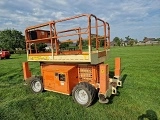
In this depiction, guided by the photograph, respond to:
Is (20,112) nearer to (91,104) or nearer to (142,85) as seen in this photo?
(91,104)

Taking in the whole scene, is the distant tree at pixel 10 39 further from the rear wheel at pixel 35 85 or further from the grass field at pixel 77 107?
the grass field at pixel 77 107

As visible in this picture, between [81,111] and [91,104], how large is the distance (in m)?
0.54

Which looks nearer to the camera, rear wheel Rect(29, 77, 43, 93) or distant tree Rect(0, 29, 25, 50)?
rear wheel Rect(29, 77, 43, 93)

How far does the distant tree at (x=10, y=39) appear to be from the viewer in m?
55.8

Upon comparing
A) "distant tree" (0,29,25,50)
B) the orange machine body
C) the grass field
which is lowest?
the grass field

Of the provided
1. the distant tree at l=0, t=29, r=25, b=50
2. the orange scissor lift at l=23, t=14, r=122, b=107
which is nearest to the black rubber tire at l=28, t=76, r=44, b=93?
the orange scissor lift at l=23, t=14, r=122, b=107

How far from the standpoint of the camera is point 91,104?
18.2 feet

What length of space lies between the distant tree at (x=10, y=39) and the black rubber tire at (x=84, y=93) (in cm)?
5498

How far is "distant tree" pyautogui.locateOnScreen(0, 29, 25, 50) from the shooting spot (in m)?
55.8

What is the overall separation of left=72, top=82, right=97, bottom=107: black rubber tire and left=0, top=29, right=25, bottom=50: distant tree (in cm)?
5498

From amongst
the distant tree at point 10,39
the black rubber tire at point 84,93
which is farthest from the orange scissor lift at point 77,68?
the distant tree at point 10,39

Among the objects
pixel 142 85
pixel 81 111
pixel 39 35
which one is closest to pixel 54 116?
pixel 81 111

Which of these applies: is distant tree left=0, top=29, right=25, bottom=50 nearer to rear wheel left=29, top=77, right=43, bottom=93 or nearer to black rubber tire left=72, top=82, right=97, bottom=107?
rear wheel left=29, top=77, right=43, bottom=93

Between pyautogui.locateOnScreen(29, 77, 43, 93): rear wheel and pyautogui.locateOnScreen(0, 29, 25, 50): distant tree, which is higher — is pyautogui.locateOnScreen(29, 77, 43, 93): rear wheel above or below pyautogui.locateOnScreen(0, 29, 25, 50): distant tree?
below
